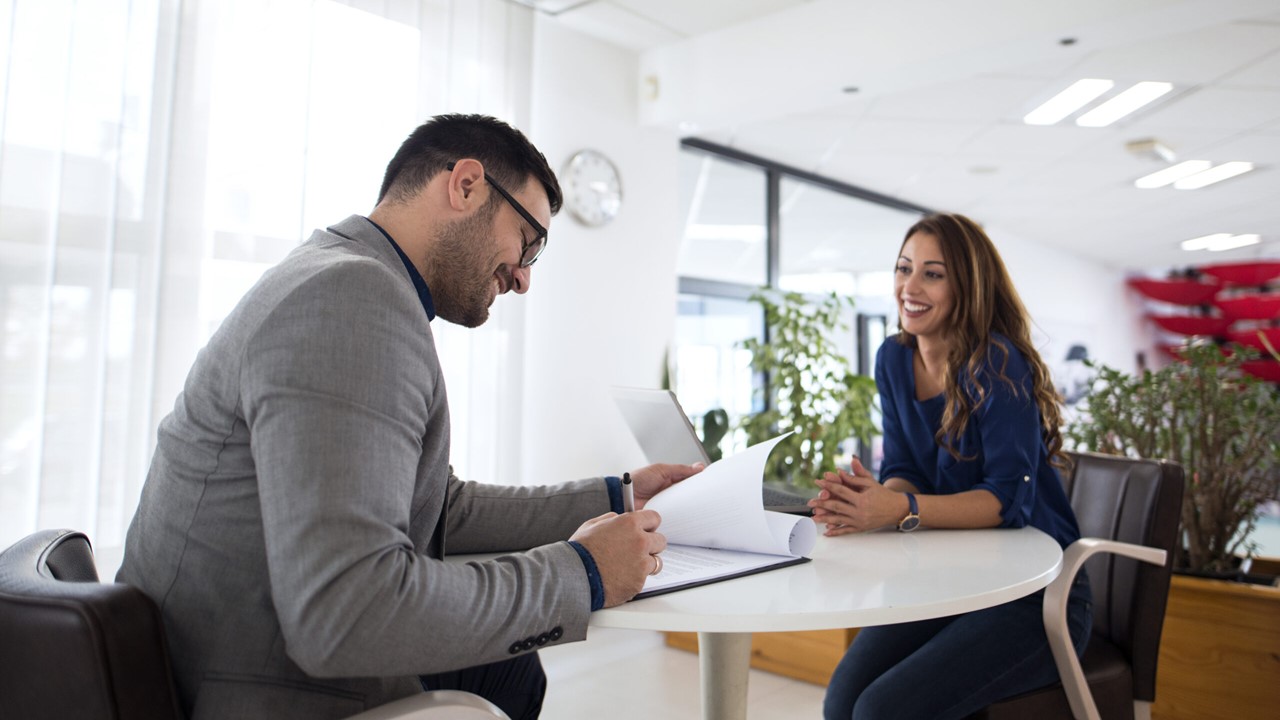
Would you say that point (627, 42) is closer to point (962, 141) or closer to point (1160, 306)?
point (962, 141)

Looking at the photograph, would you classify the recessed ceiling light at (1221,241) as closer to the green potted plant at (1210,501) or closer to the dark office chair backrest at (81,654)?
the green potted plant at (1210,501)

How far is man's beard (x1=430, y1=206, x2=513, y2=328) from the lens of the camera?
3.95 ft

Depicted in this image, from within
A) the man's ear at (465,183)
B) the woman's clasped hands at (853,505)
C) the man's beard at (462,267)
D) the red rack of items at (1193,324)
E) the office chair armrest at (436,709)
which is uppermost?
the red rack of items at (1193,324)

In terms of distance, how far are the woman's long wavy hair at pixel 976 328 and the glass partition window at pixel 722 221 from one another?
10.2 feet

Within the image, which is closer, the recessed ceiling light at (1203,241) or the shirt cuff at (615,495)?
the shirt cuff at (615,495)

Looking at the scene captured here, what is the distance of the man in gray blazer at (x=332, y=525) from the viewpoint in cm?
80

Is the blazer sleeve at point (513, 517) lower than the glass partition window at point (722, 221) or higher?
lower

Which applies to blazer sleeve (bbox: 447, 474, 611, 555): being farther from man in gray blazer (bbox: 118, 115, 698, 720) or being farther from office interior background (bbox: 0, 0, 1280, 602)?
office interior background (bbox: 0, 0, 1280, 602)

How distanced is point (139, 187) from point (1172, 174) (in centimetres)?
663

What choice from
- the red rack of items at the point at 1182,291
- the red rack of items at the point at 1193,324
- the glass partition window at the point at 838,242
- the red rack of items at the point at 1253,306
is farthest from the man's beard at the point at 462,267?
the red rack of items at the point at 1193,324

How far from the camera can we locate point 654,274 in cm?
437

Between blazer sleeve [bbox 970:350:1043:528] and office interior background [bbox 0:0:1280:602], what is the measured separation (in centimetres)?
200

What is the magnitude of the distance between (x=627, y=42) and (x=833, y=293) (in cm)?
176

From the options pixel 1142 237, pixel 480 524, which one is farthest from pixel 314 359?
pixel 1142 237
